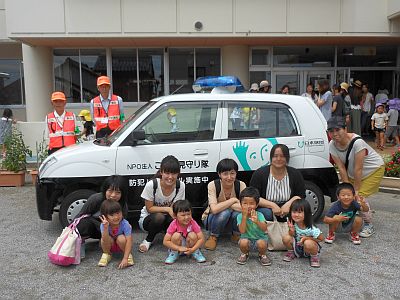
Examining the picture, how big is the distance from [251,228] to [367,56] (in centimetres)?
1178

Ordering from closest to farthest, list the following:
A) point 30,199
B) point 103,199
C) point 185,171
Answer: point 103,199 → point 185,171 → point 30,199

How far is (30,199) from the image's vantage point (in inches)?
267

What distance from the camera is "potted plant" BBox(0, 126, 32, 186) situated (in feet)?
25.6

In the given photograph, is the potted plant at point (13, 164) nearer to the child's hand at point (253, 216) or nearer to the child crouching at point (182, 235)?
the child crouching at point (182, 235)

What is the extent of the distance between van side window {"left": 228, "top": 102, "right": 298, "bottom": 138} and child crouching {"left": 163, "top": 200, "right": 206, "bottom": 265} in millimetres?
1285

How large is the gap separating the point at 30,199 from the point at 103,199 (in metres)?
3.22

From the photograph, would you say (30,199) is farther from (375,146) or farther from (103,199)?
(375,146)

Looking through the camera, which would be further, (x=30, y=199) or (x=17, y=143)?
(x=17, y=143)

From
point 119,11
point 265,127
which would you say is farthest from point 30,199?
point 119,11

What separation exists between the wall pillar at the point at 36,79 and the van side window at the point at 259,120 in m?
9.80

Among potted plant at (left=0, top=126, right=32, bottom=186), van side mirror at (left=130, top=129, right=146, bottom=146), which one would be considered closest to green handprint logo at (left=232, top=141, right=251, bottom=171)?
van side mirror at (left=130, top=129, right=146, bottom=146)

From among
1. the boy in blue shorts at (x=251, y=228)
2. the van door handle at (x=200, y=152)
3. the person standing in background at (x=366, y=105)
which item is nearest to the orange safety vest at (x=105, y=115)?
the van door handle at (x=200, y=152)

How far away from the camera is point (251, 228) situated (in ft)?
13.1

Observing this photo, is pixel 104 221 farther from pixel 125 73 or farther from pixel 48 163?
pixel 125 73
